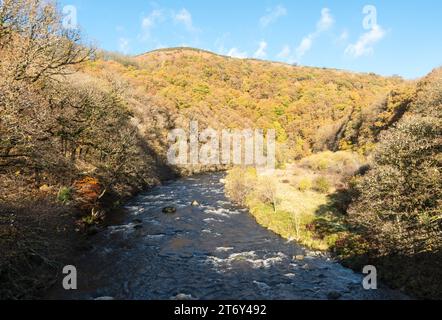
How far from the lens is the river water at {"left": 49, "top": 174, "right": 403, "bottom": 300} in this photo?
58.0ft

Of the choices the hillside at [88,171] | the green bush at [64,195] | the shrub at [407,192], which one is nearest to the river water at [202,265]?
the hillside at [88,171]

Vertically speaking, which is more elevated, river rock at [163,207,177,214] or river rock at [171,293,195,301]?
river rock at [163,207,177,214]

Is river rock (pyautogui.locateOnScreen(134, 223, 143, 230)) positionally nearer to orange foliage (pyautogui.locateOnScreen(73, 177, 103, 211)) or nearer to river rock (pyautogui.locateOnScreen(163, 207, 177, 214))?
orange foliage (pyautogui.locateOnScreen(73, 177, 103, 211))

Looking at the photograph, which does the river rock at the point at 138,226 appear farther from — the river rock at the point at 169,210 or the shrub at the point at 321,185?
the shrub at the point at 321,185

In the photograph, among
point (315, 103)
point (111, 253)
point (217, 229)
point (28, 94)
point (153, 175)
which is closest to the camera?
point (28, 94)

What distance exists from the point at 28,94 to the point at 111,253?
1151 centimetres

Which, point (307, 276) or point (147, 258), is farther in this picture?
point (147, 258)

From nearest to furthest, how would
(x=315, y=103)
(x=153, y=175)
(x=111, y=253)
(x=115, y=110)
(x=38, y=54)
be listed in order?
(x=38, y=54) < (x=111, y=253) < (x=115, y=110) < (x=153, y=175) < (x=315, y=103)

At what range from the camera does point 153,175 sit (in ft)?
171

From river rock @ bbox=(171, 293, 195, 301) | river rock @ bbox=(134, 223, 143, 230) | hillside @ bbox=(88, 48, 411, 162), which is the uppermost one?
hillside @ bbox=(88, 48, 411, 162)

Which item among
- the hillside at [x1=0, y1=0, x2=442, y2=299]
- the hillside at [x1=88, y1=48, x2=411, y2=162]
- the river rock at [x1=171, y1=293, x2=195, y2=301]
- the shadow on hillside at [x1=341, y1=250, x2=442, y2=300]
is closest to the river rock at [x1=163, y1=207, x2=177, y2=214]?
the hillside at [x1=0, y1=0, x2=442, y2=299]

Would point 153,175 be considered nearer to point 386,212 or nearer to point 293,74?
point 386,212

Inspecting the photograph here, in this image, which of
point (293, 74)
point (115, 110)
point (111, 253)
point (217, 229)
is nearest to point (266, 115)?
point (293, 74)

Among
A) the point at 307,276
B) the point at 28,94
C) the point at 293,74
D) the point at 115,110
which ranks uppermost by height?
the point at 293,74
